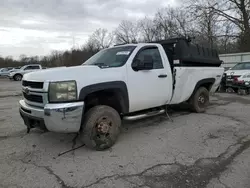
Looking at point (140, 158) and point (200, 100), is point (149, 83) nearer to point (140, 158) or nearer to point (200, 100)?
point (140, 158)

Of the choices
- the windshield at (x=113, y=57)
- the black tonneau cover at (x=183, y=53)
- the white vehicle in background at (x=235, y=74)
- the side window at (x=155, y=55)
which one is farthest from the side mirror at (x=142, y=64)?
the white vehicle in background at (x=235, y=74)

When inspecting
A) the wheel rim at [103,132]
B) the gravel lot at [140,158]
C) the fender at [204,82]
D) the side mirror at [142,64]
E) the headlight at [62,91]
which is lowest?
the gravel lot at [140,158]

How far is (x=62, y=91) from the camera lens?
3.57 m

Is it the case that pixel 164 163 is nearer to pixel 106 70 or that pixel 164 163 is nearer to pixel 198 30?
pixel 106 70

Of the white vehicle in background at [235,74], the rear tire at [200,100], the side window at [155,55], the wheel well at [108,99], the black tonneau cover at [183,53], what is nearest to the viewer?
the wheel well at [108,99]

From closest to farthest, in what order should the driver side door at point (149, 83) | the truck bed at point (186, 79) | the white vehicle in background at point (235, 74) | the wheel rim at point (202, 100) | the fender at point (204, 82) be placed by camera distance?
the driver side door at point (149, 83) < the truck bed at point (186, 79) < the fender at point (204, 82) < the wheel rim at point (202, 100) < the white vehicle in background at point (235, 74)

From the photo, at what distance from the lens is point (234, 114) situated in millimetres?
6672

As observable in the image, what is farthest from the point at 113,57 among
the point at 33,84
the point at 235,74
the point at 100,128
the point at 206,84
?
the point at 235,74

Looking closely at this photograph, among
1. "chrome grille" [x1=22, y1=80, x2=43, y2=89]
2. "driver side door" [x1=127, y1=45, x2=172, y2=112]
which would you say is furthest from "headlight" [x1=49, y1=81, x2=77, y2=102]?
"driver side door" [x1=127, y1=45, x2=172, y2=112]

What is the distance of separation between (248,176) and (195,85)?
11.2ft

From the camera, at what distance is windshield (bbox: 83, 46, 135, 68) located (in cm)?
455

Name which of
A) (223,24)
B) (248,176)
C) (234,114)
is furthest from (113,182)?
(223,24)

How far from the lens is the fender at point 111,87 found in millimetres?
3699

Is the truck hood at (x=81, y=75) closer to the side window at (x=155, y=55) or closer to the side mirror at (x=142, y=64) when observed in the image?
the side mirror at (x=142, y=64)
